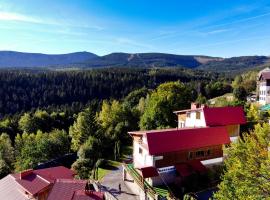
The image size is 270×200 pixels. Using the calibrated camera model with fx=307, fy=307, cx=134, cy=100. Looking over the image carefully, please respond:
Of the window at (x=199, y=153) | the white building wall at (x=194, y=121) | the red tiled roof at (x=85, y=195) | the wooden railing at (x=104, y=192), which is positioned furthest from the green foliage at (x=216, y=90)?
the red tiled roof at (x=85, y=195)

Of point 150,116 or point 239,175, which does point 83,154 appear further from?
point 239,175

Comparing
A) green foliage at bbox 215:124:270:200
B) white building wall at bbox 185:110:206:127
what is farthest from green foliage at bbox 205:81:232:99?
green foliage at bbox 215:124:270:200

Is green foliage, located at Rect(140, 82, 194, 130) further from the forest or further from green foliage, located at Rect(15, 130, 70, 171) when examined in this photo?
green foliage, located at Rect(15, 130, 70, 171)

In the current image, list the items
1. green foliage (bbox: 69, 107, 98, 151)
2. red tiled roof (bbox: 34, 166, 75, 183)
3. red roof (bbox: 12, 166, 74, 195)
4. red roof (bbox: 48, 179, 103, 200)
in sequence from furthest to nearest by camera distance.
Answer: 1. green foliage (bbox: 69, 107, 98, 151)
2. red tiled roof (bbox: 34, 166, 75, 183)
3. red roof (bbox: 12, 166, 74, 195)
4. red roof (bbox: 48, 179, 103, 200)

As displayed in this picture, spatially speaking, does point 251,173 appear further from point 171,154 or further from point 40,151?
point 40,151

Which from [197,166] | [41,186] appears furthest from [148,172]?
[41,186]

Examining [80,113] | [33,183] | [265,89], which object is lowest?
[33,183]
